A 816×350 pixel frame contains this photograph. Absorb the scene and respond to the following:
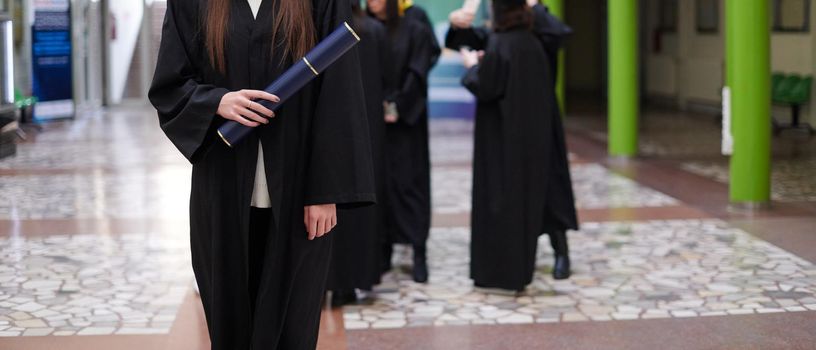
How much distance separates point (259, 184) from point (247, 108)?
243 mm

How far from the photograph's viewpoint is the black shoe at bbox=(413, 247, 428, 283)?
6540mm

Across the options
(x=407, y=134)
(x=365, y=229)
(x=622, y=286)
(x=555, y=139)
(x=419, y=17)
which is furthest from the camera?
(x=419, y=17)

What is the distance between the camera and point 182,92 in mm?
3133

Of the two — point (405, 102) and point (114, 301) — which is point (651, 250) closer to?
point (405, 102)

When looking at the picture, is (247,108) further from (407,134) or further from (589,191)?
(589,191)

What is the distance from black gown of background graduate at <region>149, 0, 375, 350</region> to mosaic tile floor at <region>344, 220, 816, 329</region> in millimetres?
2293

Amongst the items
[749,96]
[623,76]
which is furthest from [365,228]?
[623,76]

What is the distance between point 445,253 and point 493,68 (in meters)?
1.77

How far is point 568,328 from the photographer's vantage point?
17.6ft

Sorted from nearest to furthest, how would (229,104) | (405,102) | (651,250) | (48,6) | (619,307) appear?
(229,104) < (619,307) < (405,102) < (651,250) < (48,6)

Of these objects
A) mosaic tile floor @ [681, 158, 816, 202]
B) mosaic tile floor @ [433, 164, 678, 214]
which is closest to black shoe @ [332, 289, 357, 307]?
mosaic tile floor @ [433, 164, 678, 214]

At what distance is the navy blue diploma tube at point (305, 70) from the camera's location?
3002 mm

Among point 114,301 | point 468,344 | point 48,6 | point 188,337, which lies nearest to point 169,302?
point 114,301

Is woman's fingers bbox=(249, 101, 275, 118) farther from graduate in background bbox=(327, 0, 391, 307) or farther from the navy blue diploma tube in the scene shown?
graduate in background bbox=(327, 0, 391, 307)
